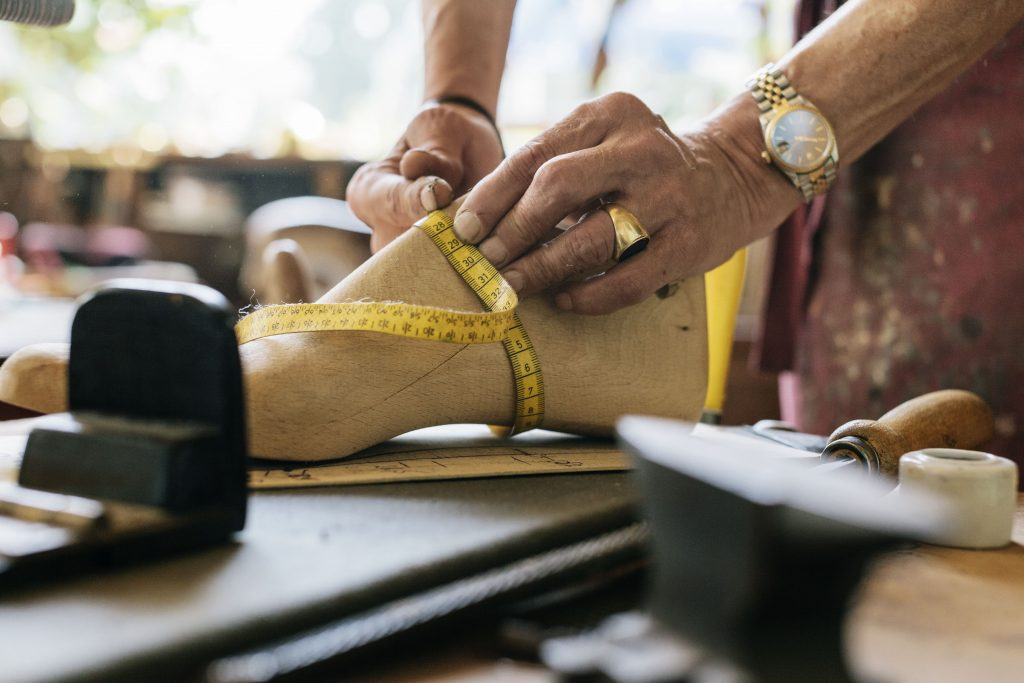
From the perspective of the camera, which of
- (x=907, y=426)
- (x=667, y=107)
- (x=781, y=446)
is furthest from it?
(x=667, y=107)

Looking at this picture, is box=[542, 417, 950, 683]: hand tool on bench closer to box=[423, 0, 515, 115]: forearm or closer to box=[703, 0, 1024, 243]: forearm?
box=[703, 0, 1024, 243]: forearm

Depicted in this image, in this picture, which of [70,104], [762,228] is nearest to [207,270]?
[70,104]

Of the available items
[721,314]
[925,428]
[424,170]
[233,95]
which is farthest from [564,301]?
[233,95]

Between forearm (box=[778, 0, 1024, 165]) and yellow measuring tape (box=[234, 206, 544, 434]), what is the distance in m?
0.45

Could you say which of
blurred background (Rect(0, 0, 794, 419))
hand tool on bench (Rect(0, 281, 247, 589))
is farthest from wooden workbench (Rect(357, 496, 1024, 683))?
blurred background (Rect(0, 0, 794, 419))

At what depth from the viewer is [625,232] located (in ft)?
3.14

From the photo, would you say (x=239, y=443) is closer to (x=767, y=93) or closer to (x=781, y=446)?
(x=781, y=446)

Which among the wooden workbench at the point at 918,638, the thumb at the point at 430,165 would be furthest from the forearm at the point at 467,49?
Result: the wooden workbench at the point at 918,638

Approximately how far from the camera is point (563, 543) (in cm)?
63

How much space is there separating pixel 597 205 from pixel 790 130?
256 millimetres

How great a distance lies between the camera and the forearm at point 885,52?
105cm

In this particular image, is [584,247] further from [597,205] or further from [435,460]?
[435,460]

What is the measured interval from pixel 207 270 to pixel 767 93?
468 cm

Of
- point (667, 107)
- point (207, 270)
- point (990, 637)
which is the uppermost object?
point (667, 107)
